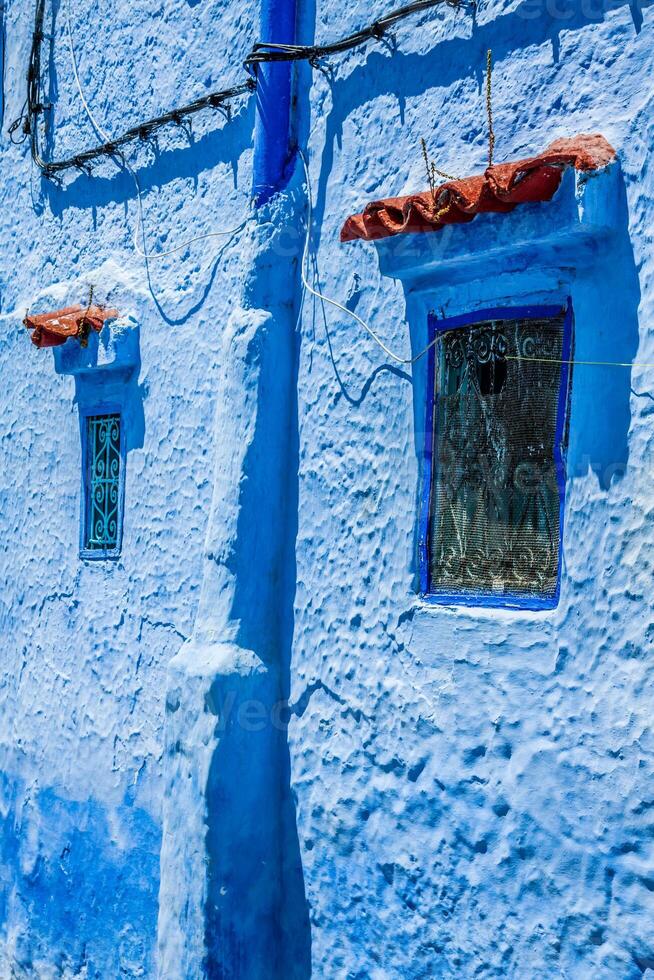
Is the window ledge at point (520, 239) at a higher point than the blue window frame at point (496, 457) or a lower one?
→ higher

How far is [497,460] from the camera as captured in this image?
4.60m

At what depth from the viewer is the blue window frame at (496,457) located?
4.40 meters

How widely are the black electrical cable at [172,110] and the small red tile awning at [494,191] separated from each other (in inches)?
34.5

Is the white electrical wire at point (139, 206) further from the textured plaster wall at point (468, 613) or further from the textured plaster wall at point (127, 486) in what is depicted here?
the textured plaster wall at point (468, 613)

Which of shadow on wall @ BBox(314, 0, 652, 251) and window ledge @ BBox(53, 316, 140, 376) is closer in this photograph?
shadow on wall @ BBox(314, 0, 652, 251)

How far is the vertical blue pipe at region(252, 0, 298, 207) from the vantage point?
18.2ft

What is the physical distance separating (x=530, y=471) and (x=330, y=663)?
3.87ft

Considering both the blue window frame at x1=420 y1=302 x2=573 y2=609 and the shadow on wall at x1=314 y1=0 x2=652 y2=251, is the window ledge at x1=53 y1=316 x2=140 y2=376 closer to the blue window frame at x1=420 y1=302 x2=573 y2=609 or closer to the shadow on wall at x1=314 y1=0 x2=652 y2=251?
the shadow on wall at x1=314 y1=0 x2=652 y2=251

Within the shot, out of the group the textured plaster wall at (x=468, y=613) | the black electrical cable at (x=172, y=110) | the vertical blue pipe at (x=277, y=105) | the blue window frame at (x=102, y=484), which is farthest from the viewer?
the blue window frame at (x=102, y=484)

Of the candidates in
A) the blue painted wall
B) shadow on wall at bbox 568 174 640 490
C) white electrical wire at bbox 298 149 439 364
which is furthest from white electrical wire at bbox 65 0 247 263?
shadow on wall at bbox 568 174 640 490

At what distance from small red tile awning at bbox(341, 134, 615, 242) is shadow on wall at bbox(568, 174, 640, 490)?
165mm

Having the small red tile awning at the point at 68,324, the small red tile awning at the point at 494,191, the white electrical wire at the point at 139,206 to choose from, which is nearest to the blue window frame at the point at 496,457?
the small red tile awning at the point at 494,191

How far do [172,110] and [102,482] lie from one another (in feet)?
6.29

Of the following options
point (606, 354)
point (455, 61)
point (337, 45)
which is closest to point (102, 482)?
point (337, 45)
